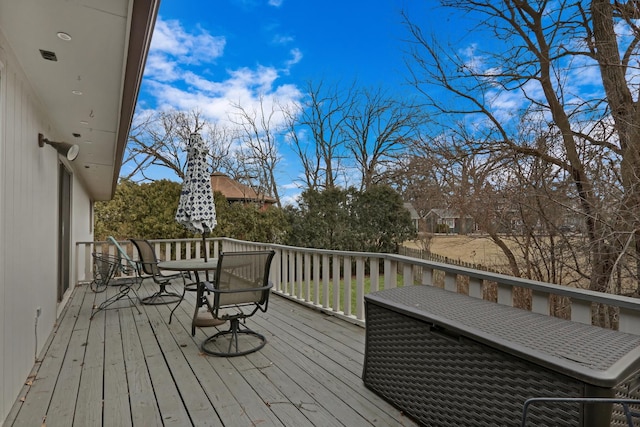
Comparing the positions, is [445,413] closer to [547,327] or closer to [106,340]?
[547,327]

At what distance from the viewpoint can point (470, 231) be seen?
232 inches

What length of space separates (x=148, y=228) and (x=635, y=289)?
32.8ft

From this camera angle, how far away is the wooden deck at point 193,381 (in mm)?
2186

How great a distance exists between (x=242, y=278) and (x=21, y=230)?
1.68 metres

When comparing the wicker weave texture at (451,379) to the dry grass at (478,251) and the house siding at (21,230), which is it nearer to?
the house siding at (21,230)

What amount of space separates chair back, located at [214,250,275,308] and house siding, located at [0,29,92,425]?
1.38 meters

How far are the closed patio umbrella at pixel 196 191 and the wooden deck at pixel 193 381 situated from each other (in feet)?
4.19

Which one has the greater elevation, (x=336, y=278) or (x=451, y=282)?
(x=451, y=282)

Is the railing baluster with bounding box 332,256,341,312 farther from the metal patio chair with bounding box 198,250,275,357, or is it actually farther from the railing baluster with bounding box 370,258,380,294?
the metal patio chair with bounding box 198,250,275,357

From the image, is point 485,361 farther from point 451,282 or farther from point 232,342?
point 232,342

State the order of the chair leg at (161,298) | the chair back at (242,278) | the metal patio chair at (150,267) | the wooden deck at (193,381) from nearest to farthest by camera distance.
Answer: the wooden deck at (193,381), the chair back at (242,278), the metal patio chair at (150,267), the chair leg at (161,298)

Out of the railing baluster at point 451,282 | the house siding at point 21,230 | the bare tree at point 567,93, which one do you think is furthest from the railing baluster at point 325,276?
the bare tree at point 567,93

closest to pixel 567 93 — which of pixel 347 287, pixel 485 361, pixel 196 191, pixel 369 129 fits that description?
pixel 347 287

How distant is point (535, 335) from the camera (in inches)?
64.0
